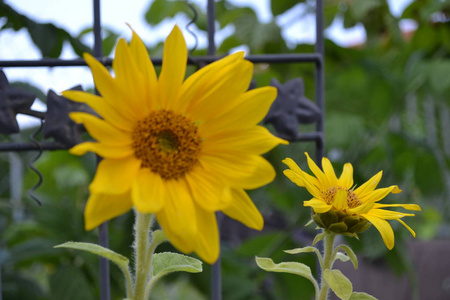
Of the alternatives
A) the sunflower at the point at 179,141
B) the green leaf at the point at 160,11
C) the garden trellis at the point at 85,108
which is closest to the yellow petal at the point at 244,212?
the sunflower at the point at 179,141

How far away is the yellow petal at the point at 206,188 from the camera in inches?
10.9

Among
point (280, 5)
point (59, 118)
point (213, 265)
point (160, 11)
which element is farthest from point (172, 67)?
point (160, 11)

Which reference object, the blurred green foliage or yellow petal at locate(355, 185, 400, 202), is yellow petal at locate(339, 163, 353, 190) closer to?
yellow petal at locate(355, 185, 400, 202)

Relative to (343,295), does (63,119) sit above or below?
above

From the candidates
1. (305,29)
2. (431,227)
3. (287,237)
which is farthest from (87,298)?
(431,227)

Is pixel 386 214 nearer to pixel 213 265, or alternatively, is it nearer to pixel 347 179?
pixel 347 179

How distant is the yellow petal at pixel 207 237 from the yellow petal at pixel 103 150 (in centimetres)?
5

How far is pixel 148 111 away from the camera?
0.31 m

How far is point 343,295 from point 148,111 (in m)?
0.16

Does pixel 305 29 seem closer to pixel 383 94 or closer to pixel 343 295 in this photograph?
pixel 383 94

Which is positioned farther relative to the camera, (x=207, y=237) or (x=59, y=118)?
(x=59, y=118)

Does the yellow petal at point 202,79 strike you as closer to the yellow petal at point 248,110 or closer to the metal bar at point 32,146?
the yellow petal at point 248,110

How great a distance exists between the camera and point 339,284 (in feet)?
1.10

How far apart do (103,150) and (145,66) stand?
60mm
